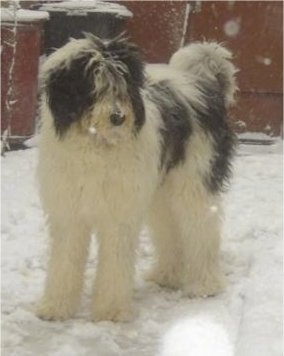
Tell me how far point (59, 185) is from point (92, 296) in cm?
68

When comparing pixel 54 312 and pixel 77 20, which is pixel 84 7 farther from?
pixel 54 312

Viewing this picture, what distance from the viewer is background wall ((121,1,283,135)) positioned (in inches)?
406

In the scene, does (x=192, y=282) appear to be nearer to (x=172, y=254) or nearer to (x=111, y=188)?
(x=172, y=254)

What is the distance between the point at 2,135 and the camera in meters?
9.08

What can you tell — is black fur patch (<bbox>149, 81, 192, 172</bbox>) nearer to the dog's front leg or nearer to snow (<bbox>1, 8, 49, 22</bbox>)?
the dog's front leg

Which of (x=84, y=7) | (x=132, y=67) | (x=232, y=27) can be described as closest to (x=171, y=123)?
(x=132, y=67)

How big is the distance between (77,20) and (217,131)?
16.6ft

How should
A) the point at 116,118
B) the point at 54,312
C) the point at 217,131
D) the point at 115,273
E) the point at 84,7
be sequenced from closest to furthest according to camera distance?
the point at 116,118 → the point at 115,273 → the point at 54,312 → the point at 217,131 → the point at 84,7

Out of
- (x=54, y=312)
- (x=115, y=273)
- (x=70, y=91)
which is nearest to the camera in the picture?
(x=70, y=91)

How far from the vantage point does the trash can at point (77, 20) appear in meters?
9.56

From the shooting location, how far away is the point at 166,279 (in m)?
5.22

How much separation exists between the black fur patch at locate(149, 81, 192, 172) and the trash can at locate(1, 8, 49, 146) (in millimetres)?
4378

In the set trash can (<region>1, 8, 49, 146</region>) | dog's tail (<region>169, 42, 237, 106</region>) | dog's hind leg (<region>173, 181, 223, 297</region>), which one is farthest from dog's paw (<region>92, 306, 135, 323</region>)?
trash can (<region>1, 8, 49, 146</region>)

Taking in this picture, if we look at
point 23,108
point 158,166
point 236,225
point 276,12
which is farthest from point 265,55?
point 158,166
